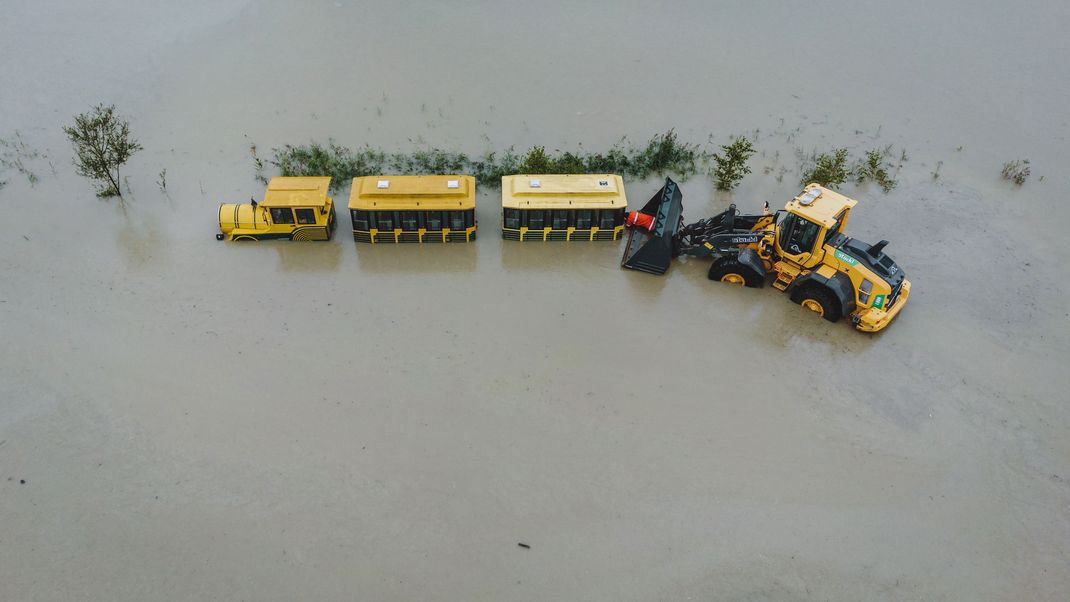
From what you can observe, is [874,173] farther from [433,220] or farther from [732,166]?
[433,220]

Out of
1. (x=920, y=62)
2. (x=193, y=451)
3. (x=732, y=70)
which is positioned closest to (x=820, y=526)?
(x=193, y=451)

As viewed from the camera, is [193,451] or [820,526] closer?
[820,526]

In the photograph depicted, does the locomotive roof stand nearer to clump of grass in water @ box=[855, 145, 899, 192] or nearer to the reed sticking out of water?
the reed sticking out of water

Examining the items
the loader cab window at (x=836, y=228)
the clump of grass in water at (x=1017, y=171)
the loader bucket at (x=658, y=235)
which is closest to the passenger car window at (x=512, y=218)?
the loader bucket at (x=658, y=235)

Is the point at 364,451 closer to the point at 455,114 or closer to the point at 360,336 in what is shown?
the point at 360,336

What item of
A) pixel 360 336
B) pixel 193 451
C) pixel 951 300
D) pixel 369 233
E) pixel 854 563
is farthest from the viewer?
pixel 369 233

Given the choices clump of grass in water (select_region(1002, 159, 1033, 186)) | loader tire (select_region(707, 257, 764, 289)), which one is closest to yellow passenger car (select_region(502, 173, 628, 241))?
loader tire (select_region(707, 257, 764, 289))
